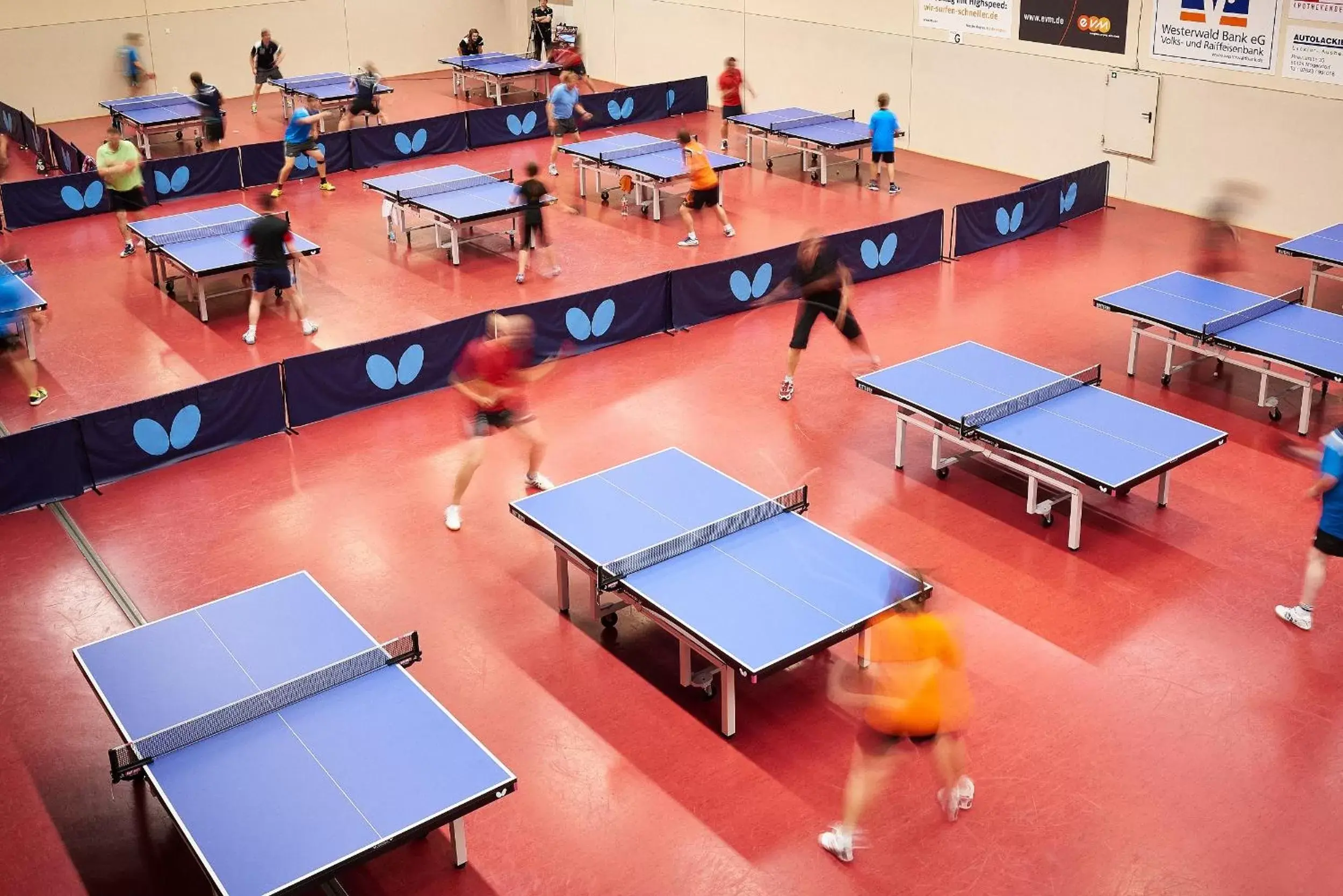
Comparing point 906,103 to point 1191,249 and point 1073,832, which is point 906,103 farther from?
point 1073,832

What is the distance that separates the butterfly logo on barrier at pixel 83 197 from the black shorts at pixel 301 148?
2825 millimetres

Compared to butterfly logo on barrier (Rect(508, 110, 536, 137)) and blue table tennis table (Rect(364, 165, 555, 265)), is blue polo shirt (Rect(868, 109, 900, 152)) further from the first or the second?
butterfly logo on barrier (Rect(508, 110, 536, 137))

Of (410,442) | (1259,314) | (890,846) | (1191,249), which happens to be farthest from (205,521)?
(1191,249)

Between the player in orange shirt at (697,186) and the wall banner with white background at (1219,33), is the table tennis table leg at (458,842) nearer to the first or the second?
the player in orange shirt at (697,186)

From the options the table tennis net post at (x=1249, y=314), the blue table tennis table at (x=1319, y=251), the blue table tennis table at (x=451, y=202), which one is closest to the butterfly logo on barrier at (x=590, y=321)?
the blue table tennis table at (x=451, y=202)

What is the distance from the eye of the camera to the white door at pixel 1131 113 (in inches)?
749

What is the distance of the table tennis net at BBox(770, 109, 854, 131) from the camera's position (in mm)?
21328

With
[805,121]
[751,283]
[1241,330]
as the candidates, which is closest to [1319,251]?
[1241,330]

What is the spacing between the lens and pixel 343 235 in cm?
1861

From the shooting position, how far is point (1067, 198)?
18.8 m

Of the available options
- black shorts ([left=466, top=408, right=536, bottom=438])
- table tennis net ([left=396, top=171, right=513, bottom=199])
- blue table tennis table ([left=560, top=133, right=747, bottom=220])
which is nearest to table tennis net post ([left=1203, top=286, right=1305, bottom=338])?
black shorts ([left=466, top=408, right=536, bottom=438])

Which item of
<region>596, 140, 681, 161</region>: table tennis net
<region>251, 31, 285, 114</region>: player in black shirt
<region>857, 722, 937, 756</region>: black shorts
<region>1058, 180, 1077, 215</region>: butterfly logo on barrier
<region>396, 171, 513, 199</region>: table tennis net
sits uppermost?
<region>251, 31, 285, 114</region>: player in black shirt

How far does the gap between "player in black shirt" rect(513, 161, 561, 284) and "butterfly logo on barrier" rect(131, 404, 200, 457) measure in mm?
5262

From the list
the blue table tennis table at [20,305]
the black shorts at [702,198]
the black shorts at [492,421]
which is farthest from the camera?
the black shorts at [702,198]
